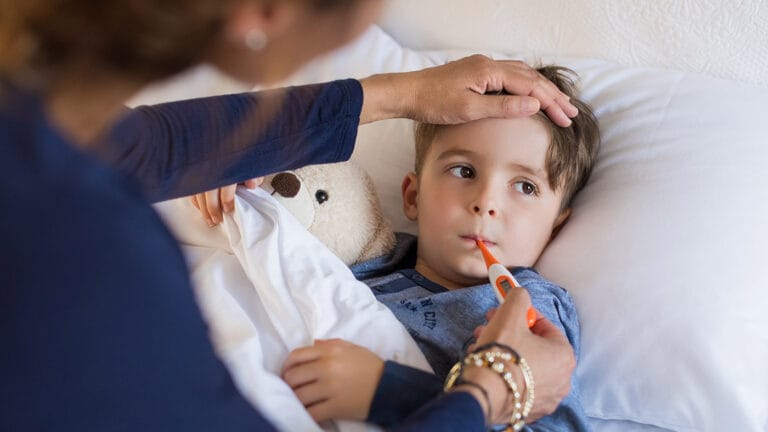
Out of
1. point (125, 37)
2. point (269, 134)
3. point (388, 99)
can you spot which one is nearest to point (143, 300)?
point (125, 37)

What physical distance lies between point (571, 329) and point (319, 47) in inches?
27.0

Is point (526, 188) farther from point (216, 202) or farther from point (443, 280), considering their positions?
point (216, 202)

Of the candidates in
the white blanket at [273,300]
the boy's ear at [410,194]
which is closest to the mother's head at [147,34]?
the white blanket at [273,300]

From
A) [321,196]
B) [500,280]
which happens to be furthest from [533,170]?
[321,196]

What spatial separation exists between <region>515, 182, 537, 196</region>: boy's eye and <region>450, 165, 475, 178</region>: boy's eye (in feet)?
0.25

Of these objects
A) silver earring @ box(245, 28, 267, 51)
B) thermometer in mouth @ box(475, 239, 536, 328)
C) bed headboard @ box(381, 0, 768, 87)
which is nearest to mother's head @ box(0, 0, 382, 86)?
silver earring @ box(245, 28, 267, 51)

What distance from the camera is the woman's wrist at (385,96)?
125 centimetres

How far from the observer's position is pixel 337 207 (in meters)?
1.34

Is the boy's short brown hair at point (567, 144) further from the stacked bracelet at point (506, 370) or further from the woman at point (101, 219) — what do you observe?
the woman at point (101, 219)

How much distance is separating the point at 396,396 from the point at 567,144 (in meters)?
0.55

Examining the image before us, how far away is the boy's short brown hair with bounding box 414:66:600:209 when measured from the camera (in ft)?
4.29

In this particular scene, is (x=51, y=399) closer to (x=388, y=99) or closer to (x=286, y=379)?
(x=286, y=379)

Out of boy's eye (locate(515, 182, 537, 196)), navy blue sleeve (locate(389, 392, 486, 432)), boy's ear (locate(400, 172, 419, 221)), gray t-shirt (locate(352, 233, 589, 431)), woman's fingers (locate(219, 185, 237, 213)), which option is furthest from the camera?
boy's ear (locate(400, 172, 419, 221))

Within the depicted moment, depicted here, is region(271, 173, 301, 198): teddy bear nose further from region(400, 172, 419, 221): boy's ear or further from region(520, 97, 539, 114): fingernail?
region(520, 97, 539, 114): fingernail
